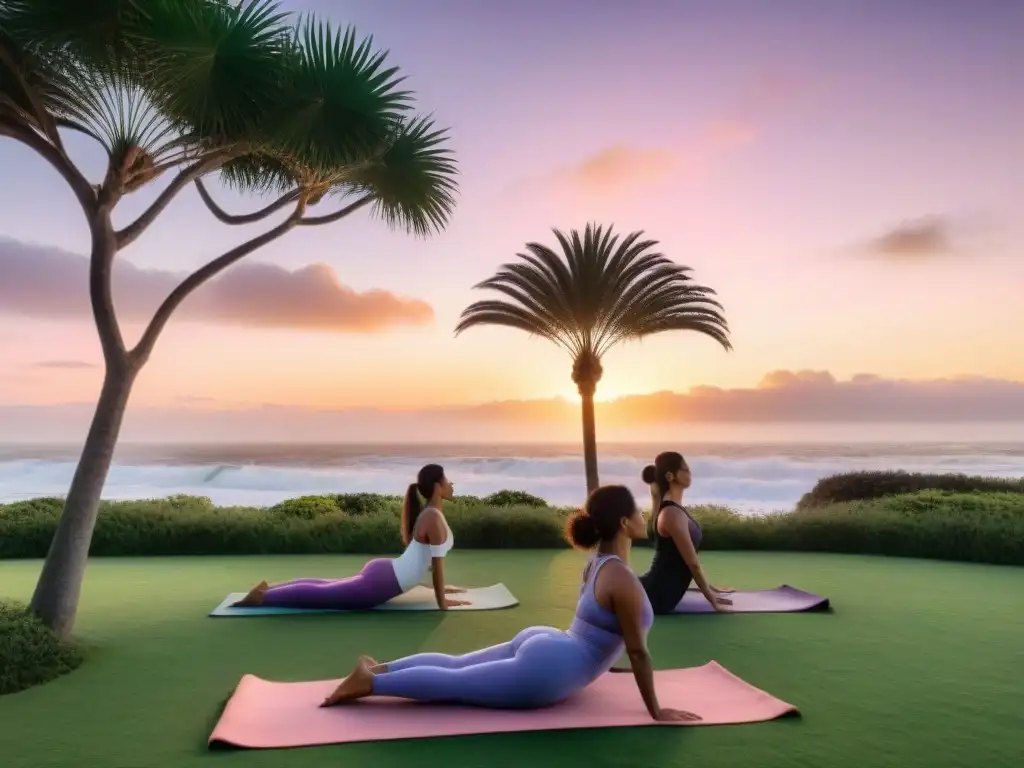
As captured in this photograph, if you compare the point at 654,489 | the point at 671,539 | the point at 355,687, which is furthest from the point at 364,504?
the point at 355,687

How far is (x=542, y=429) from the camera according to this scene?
10256cm

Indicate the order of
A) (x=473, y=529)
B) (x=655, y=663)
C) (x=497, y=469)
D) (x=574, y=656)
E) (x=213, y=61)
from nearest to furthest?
(x=574, y=656) < (x=655, y=663) < (x=213, y=61) < (x=473, y=529) < (x=497, y=469)

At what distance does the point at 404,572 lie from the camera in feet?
27.1

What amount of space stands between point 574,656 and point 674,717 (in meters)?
0.61

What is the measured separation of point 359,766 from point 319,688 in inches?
55.2

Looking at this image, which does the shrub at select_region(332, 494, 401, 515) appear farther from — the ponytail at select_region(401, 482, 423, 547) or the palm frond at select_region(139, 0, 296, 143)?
the palm frond at select_region(139, 0, 296, 143)

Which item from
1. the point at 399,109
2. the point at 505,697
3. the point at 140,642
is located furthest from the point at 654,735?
the point at 399,109

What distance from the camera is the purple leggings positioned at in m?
8.29

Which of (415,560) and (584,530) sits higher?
(584,530)

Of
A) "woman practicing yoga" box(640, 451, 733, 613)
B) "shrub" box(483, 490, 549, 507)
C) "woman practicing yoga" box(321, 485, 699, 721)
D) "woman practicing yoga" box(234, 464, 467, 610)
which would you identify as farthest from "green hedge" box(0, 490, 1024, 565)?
"woman practicing yoga" box(321, 485, 699, 721)

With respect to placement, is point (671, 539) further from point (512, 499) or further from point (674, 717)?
point (512, 499)

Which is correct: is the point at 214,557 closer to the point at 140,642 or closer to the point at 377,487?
the point at 140,642

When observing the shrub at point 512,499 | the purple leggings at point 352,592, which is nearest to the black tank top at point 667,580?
the purple leggings at point 352,592

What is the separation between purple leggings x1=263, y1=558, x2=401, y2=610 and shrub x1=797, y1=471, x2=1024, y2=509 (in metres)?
→ 15.6
